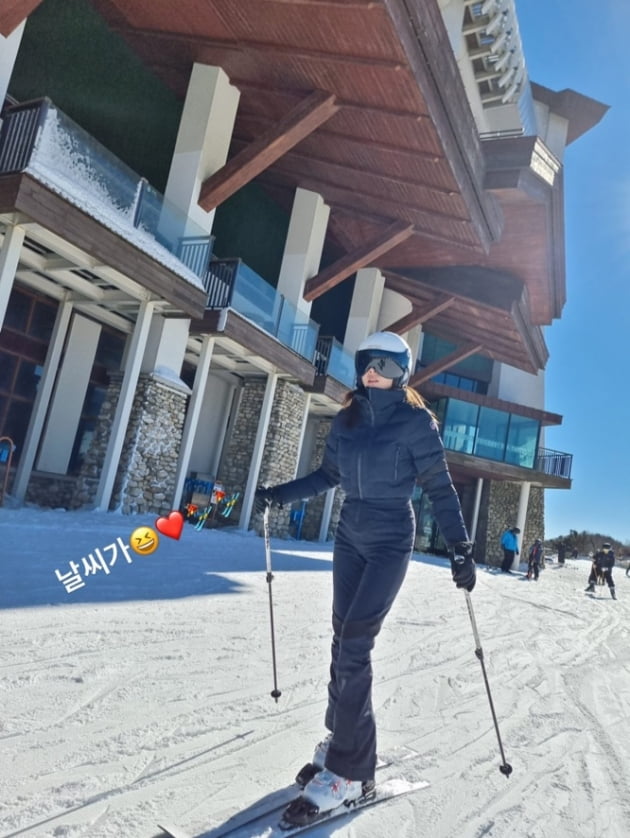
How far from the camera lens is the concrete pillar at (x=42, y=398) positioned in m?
12.7

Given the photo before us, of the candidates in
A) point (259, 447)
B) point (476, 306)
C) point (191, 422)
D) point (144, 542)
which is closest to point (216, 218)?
point (259, 447)

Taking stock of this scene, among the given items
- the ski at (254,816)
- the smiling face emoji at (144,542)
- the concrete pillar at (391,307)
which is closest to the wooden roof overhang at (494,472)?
the concrete pillar at (391,307)

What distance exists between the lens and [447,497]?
258 centimetres

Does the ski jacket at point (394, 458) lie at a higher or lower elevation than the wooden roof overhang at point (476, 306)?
lower

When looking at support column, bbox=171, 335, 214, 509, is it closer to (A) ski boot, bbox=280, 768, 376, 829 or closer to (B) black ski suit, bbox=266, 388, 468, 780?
(B) black ski suit, bbox=266, 388, 468, 780

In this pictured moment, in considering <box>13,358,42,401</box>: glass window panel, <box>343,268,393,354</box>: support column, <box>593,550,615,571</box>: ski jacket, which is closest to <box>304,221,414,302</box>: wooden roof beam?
<box>343,268,393,354</box>: support column

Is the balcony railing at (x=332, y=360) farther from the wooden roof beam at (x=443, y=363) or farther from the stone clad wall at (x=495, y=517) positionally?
the stone clad wall at (x=495, y=517)

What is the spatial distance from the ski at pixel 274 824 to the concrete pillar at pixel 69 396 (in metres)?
12.5

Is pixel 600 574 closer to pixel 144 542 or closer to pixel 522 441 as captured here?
pixel 522 441

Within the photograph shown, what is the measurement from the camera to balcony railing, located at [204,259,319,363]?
13359mm

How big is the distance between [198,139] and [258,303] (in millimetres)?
3858

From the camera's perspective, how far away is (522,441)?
1114 inches

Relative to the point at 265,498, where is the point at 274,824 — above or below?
below

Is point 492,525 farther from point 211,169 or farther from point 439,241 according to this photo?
point 211,169
